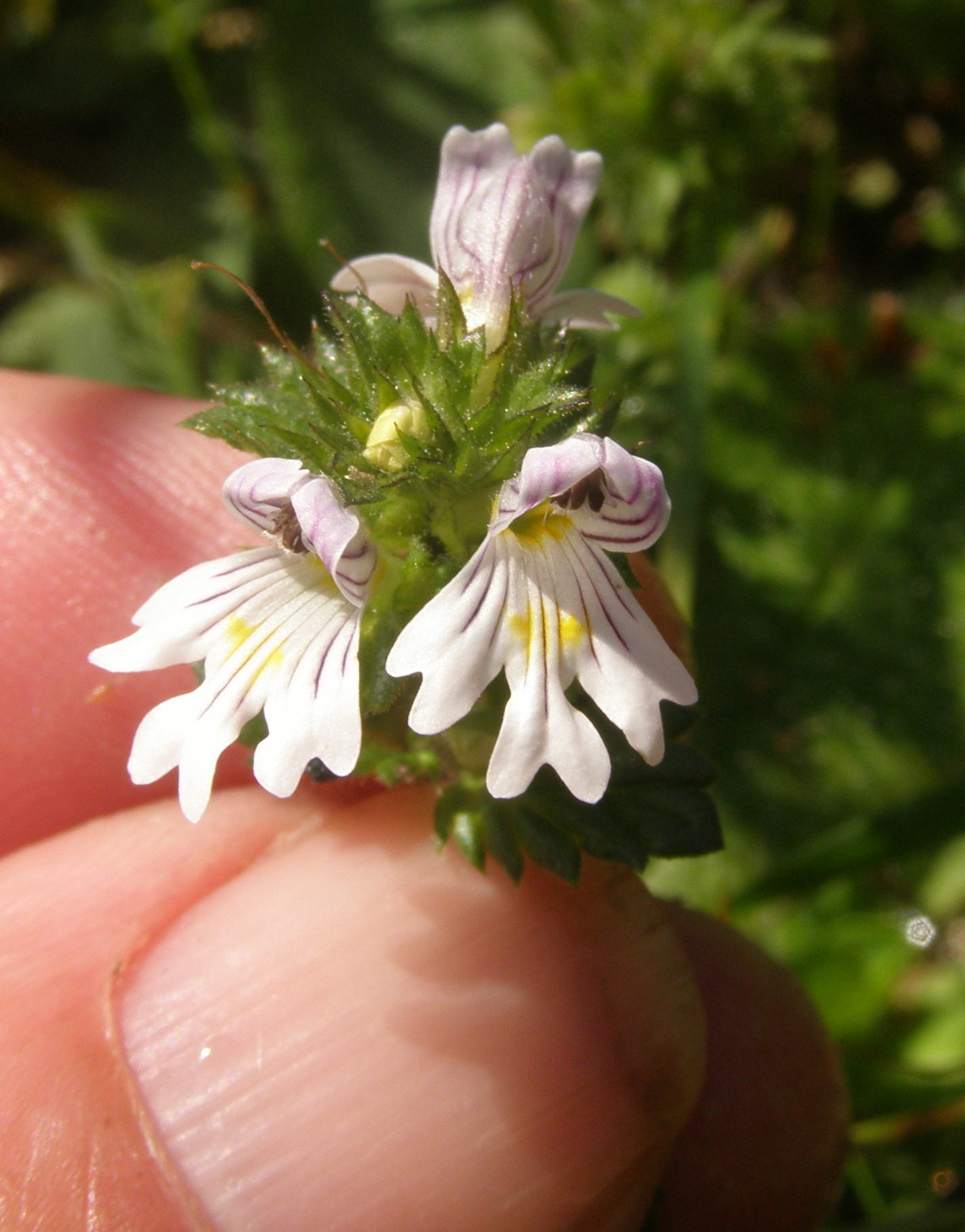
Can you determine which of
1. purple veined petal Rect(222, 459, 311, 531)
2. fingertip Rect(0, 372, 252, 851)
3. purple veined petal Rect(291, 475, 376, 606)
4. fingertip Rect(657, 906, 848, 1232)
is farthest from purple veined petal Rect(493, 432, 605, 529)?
fingertip Rect(657, 906, 848, 1232)

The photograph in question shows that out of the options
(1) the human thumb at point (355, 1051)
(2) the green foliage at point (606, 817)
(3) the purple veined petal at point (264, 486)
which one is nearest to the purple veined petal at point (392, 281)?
(3) the purple veined petal at point (264, 486)

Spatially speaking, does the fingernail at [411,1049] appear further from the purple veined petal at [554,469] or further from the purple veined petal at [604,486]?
the purple veined petal at [554,469]

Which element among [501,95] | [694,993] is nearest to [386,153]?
[501,95]

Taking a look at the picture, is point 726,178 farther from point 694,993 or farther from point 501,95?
point 694,993

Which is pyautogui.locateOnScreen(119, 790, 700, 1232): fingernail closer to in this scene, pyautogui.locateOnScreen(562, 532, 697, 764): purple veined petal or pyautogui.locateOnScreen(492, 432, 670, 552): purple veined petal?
pyautogui.locateOnScreen(562, 532, 697, 764): purple veined petal

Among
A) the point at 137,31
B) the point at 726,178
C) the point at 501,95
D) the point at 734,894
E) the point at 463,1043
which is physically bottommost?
the point at 734,894

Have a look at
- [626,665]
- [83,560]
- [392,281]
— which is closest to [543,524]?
[626,665]

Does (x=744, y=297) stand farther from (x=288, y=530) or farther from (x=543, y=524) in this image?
(x=288, y=530)
